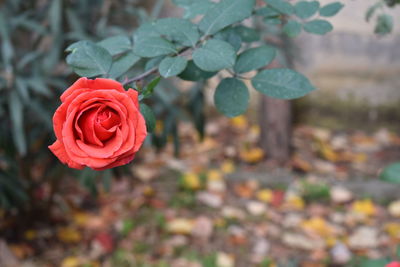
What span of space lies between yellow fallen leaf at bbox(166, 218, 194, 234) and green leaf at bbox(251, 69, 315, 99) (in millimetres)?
1723

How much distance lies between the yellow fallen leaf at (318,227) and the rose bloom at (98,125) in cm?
207

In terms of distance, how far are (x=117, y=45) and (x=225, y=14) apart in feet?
0.77

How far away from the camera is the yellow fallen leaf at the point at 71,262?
7.54ft

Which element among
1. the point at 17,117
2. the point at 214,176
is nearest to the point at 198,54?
the point at 17,117

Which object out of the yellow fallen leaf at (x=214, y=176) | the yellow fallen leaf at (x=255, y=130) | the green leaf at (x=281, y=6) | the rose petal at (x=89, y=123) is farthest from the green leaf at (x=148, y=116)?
the yellow fallen leaf at (x=255, y=130)

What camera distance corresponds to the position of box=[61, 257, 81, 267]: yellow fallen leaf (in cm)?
230

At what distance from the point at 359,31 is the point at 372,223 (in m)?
1.51

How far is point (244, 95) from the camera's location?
2.85 ft

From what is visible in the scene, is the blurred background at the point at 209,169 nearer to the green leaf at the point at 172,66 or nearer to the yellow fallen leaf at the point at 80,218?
the yellow fallen leaf at the point at 80,218

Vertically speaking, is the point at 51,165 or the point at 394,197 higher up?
the point at 394,197

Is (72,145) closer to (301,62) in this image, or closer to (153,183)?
(153,183)

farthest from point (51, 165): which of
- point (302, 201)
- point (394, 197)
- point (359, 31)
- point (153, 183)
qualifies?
point (359, 31)

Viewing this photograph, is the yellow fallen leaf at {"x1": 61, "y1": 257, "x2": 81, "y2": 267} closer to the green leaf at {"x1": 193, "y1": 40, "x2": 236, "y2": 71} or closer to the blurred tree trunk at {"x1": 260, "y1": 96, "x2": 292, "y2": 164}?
the blurred tree trunk at {"x1": 260, "y1": 96, "x2": 292, "y2": 164}

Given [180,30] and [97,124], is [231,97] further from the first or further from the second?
[97,124]
